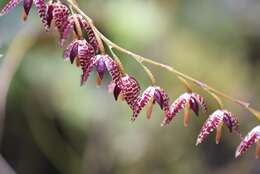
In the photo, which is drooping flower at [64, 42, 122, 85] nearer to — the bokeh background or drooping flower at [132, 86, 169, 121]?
drooping flower at [132, 86, 169, 121]

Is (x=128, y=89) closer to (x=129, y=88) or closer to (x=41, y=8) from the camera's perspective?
(x=129, y=88)

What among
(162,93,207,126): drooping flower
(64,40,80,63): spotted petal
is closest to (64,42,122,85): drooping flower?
(64,40,80,63): spotted petal

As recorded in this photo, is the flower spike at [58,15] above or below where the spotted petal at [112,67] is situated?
above

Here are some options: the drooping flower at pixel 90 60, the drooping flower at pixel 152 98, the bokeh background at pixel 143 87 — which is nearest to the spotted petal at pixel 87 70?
the drooping flower at pixel 90 60

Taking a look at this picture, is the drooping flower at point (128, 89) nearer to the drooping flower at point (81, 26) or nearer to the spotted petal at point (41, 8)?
the drooping flower at point (81, 26)

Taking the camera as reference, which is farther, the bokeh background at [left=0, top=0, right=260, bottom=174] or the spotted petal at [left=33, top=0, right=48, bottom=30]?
the bokeh background at [left=0, top=0, right=260, bottom=174]
